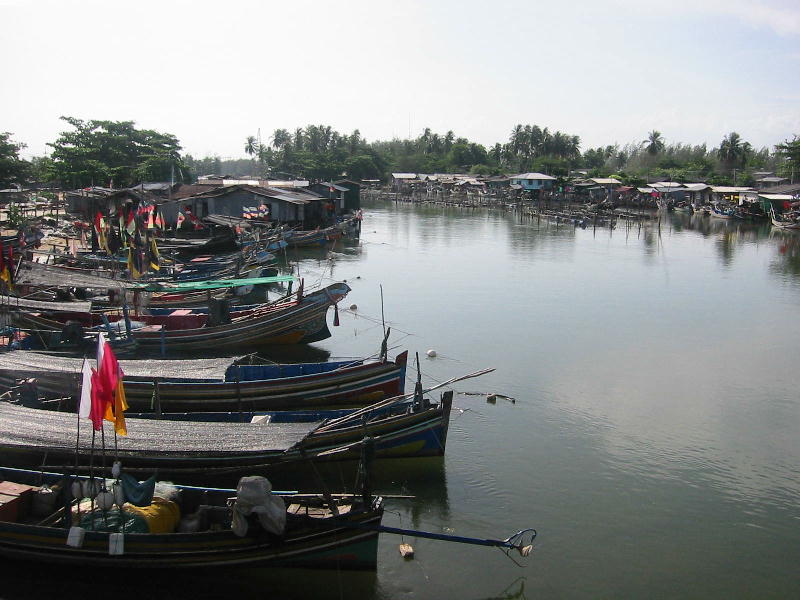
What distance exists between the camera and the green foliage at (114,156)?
152 feet

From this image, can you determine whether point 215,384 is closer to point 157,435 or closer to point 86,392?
point 157,435

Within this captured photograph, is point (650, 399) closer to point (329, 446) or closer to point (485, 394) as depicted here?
point (485, 394)

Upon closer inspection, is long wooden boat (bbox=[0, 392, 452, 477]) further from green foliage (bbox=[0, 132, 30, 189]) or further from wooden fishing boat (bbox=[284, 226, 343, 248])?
green foliage (bbox=[0, 132, 30, 189])

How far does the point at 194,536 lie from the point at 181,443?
1.71 metres

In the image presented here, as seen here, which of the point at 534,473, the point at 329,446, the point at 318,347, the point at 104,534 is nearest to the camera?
the point at 104,534

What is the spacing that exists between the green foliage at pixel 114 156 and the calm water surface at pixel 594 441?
85.3ft

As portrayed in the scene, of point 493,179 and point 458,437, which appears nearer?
point 458,437

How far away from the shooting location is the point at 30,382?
10.1m

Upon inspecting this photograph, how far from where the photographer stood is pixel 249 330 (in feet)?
53.0

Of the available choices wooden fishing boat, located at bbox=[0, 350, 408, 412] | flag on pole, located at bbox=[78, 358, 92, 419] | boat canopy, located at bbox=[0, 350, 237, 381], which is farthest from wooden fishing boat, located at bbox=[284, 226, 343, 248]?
flag on pole, located at bbox=[78, 358, 92, 419]

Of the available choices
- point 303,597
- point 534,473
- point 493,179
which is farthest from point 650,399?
point 493,179

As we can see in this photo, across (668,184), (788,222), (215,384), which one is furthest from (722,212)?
(215,384)

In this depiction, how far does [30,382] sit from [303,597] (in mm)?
5466

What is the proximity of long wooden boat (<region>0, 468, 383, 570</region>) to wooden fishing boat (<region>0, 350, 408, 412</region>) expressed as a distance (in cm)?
310
